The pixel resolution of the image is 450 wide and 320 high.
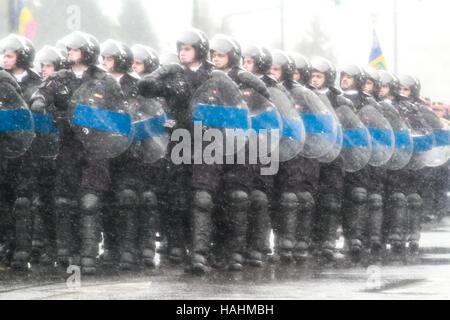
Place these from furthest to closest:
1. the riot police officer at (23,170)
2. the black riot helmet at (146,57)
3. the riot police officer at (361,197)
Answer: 1. the riot police officer at (361,197)
2. the black riot helmet at (146,57)
3. the riot police officer at (23,170)

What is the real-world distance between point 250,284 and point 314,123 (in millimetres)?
2468

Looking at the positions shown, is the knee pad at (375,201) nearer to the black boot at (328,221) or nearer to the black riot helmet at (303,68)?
the black boot at (328,221)

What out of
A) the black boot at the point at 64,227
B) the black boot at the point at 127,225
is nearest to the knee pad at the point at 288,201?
the black boot at the point at 127,225

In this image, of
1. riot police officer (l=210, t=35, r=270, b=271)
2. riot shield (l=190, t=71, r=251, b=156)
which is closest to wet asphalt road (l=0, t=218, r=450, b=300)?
riot police officer (l=210, t=35, r=270, b=271)

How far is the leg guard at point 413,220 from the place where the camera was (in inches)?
511

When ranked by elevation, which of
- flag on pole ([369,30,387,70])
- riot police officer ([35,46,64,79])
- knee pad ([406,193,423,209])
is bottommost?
knee pad ([406,193,423,209])

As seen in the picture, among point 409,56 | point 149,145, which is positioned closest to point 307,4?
point 409,56

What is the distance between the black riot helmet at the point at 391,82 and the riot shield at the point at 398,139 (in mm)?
491

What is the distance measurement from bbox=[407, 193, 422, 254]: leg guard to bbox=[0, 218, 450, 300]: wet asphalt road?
1959mm

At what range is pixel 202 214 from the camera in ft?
→ 31.4

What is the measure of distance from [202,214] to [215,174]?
1.25ft

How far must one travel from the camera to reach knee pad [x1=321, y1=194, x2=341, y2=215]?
11.5 metres

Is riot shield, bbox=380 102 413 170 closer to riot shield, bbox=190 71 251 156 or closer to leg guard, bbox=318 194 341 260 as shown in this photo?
leg guard, bbox=318 194 341 260
